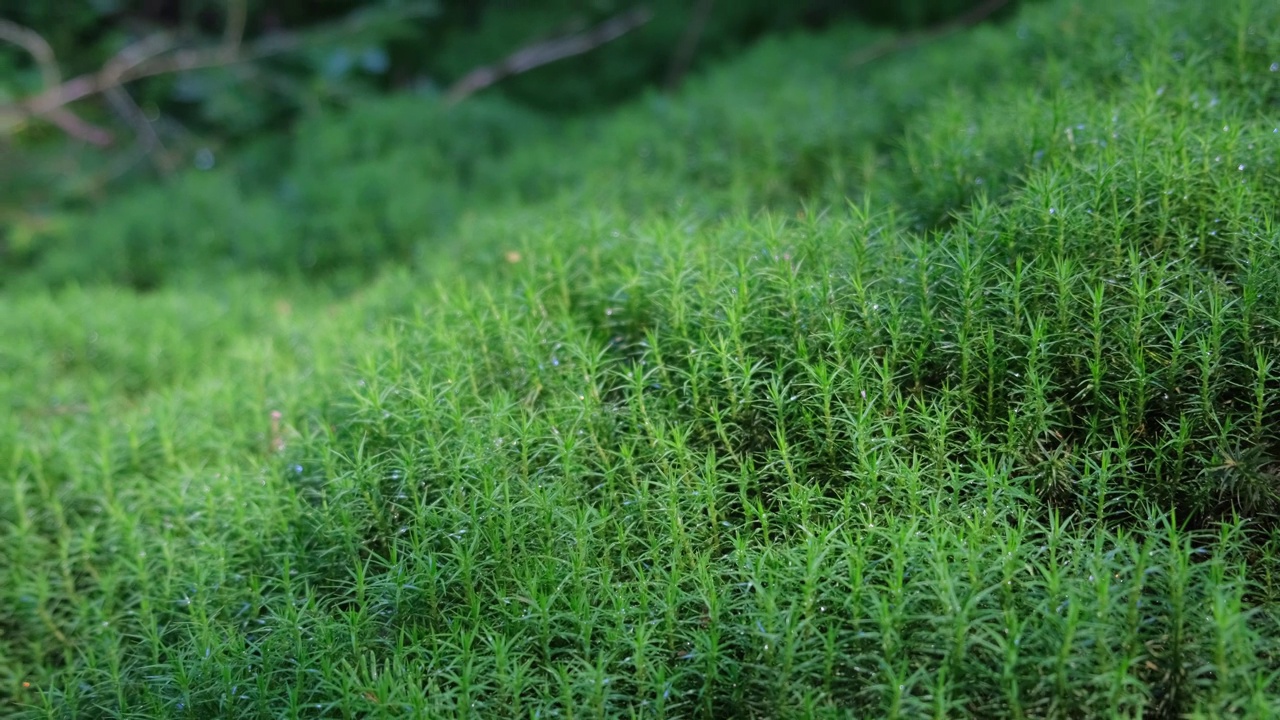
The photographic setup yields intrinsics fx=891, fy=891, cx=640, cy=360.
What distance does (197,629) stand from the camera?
224 cm

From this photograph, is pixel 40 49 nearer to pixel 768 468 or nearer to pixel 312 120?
pixel 312 120

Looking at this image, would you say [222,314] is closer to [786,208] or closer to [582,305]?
[582,305]

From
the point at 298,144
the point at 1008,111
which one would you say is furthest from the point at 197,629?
the point at 298,144

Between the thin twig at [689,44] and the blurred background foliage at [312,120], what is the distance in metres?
0.01

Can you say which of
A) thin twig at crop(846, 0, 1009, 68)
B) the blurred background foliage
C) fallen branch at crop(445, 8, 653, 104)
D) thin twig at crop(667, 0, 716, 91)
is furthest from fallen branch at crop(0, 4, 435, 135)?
thin twig at crop(846, 0, 1009, 68)

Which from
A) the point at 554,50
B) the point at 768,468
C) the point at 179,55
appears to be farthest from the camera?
the point at 554,50

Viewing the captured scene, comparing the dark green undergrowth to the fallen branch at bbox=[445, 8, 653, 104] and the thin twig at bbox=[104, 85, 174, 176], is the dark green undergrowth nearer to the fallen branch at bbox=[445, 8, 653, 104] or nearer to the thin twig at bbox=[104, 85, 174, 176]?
the thin twig at bbox=[104, 85, 174, 176]

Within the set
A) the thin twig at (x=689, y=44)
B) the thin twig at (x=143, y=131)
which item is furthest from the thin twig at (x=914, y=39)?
the thin twig at (x=143, y=131)

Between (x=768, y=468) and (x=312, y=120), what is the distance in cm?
514

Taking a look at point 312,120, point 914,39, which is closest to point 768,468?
point 914,39

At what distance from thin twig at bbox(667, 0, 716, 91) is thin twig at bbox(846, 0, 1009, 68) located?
1555 mm

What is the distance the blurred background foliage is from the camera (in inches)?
200

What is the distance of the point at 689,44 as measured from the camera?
666 cm

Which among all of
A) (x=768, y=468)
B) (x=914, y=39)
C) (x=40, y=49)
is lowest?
(x=768, y=468)
